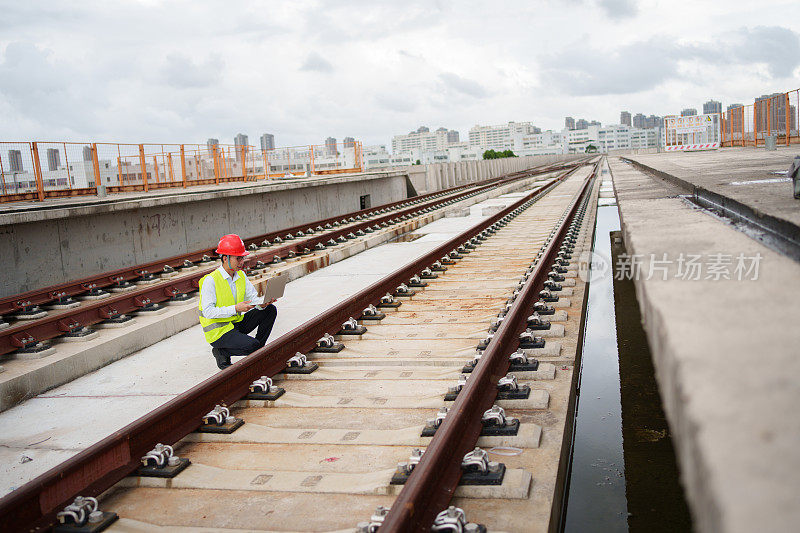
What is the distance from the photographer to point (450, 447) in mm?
3418

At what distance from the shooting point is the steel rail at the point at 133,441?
3174 millimetres

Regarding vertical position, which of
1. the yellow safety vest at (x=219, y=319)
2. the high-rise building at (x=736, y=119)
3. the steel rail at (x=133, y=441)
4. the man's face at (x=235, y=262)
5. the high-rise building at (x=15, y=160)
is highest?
the high-rise building at (x=736, y=119)

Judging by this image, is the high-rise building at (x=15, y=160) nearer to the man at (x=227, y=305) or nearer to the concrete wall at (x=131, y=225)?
the concrete wall at (x=131, y=225)

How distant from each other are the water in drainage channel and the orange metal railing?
2451cm

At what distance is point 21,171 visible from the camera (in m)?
15.7

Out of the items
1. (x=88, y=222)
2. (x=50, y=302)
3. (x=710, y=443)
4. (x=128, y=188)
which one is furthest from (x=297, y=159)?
(x=710, y=443)

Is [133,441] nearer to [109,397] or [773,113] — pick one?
[109,397]

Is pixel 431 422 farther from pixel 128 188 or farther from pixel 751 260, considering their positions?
pixel 128 188

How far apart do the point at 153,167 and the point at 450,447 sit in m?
20.8

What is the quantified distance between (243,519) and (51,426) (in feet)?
8.76

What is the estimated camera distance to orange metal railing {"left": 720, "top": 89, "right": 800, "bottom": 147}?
2864cm

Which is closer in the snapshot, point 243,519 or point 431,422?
point 243,519

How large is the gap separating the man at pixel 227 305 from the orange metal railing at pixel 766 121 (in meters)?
27.1

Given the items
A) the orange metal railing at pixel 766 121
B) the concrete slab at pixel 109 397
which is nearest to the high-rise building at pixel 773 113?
the orange metal railing at pixel 766 121
